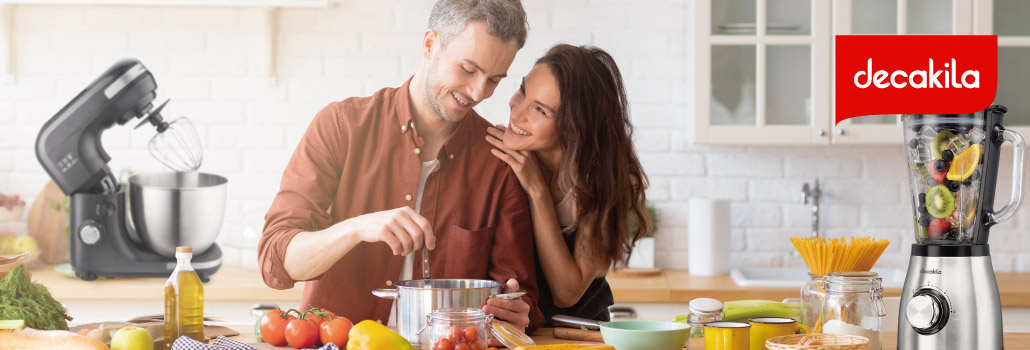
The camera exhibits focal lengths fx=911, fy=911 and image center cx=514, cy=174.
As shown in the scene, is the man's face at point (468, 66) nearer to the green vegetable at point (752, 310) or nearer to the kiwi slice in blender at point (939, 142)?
the green vegetable at point (752, 310)

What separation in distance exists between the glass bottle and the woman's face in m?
0.66

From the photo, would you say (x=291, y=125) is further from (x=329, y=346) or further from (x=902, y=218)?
(x=902, y=218)

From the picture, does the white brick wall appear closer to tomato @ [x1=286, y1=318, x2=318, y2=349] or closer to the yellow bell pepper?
tomato @ [x1=286, y1=318, x2=318, y2=349]

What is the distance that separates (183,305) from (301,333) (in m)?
0.24

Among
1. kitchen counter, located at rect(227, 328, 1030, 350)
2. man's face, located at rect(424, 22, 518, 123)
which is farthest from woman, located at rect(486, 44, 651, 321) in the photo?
kitchen counter, located at rect(227, 328, 1030, 350)

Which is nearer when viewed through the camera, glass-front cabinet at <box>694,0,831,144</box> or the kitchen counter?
the kitchen counter

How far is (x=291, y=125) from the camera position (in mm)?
3551

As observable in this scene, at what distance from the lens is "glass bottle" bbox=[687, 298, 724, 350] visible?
1.66 m

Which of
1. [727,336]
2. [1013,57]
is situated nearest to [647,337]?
[727,336]

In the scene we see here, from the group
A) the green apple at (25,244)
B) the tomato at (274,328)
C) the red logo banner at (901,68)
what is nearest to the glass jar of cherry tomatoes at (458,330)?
the tomato at (274,328)

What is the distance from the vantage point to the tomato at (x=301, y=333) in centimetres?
170

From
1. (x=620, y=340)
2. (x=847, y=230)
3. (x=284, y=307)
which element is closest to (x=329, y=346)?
(x=620, y=340)

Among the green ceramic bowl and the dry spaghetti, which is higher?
the dry spaghetti

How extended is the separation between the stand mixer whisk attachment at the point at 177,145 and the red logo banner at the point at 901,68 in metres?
2.42
